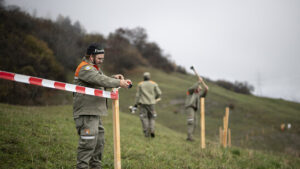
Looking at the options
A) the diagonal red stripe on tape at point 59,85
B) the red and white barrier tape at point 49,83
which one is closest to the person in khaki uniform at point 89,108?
the red and white barrier tape at point 49,83

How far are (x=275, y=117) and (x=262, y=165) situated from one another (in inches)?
1198

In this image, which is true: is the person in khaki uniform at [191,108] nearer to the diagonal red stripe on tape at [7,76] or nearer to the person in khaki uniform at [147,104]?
the person in khaki uniform at [147,104]

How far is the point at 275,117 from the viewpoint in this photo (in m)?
32.3

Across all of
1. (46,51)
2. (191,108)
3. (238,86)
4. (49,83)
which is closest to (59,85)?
(49,83)

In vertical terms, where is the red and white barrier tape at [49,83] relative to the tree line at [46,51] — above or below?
below

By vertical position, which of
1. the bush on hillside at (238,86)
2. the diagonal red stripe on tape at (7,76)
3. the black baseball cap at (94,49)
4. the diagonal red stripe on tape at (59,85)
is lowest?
the diagonal red stripe on tape at (59,85)

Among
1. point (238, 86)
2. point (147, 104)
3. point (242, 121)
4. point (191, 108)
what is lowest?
point (242, 121)

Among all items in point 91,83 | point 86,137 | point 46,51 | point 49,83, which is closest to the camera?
point 49,83

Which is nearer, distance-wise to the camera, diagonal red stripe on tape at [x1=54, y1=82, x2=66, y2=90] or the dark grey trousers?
diagonal red stripe on tape at [x1=54, y1=82, x2=66, y2=90]

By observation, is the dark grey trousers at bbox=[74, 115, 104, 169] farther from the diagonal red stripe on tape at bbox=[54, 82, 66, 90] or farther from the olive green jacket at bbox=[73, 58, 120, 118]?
the diagonal red stripe on tape at bbox=[54, 82, 66, 90]

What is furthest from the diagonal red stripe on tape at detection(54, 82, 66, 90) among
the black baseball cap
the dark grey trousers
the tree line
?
the black baseball cap

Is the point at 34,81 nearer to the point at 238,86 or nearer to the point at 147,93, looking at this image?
the point at 147,93

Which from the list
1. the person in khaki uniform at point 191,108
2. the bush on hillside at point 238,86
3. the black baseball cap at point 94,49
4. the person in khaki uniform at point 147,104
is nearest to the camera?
the black baseball cap at point 94,49

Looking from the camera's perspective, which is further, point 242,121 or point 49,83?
point 242,121
